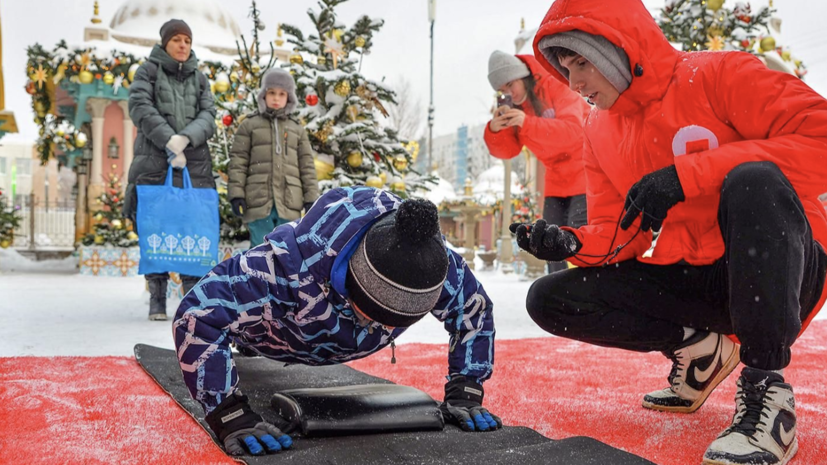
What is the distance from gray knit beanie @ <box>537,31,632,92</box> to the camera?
1878mm

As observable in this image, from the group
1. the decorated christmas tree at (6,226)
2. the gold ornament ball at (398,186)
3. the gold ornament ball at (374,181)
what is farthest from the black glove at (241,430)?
the decorated christmas tree at (6,226)

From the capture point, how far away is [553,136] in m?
3.49

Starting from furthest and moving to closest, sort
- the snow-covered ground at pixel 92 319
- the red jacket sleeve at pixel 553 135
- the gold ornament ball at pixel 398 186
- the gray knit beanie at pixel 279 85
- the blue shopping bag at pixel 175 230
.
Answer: the gold ornament ball at pixel 398 186 → the gray knit beanie at pixel 279 85 → the blue shopping bag at pixel 175 230 → the red jacket sleeve at pixel 553 135 → the snow-covered ground at pixel 92 319

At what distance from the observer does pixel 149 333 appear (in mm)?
3766

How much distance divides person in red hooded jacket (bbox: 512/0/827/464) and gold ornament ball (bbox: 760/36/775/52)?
6222mm

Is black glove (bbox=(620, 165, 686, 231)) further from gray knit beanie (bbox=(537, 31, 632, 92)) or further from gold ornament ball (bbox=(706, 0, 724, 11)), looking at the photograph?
gold ornament ball (bbox=(706, 0, 724, 11))

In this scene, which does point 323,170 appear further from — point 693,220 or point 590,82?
point 693,220

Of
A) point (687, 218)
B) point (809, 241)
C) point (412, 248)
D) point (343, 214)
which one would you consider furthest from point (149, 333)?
point (809, 241)

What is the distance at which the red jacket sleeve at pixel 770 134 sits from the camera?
1.64 m

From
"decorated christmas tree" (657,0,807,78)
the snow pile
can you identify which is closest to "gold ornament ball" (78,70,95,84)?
the snow pile

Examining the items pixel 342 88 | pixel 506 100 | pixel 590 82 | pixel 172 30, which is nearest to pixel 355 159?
pixel 342 88

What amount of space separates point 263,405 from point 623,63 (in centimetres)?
143

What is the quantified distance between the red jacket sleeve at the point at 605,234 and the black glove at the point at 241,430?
99cm

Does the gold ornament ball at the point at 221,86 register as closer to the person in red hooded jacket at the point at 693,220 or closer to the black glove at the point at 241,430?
the person in red hooded jacket at the point at 693,220
